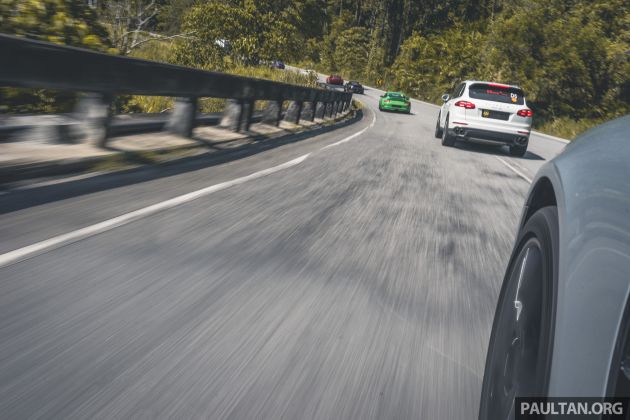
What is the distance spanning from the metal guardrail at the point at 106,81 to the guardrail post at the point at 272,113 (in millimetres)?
1869

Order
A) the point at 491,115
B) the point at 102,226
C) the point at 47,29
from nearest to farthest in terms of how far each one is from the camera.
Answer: the point at 102,226, the point at 47,29, the point at 491,115

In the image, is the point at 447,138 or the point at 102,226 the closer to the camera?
the point at 102,226

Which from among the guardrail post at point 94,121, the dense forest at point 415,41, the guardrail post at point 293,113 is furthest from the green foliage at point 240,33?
the guardrail post at point 94,121

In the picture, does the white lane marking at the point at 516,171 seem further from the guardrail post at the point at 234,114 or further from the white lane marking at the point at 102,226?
the white lane marking at the point at 102,226

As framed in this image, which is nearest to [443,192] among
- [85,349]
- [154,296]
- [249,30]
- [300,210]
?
[300,210]

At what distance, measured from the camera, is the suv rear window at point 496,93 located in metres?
15.5

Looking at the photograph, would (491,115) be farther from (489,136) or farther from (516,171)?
Answer: (516,171)

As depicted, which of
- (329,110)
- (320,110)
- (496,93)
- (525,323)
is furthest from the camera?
(329,110)

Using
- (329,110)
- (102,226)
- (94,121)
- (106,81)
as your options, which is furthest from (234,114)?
(329,110)

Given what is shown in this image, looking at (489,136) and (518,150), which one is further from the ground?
(489,136)

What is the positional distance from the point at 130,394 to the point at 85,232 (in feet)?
8.71

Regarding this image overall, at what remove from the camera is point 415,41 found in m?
74.0

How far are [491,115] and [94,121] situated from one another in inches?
404

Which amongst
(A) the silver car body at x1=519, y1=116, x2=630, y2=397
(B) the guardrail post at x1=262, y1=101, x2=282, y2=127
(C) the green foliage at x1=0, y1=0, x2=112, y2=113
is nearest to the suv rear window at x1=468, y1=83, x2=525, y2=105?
(B) the guardrail post at x1=262, y1=101, x2=282, y2=127
